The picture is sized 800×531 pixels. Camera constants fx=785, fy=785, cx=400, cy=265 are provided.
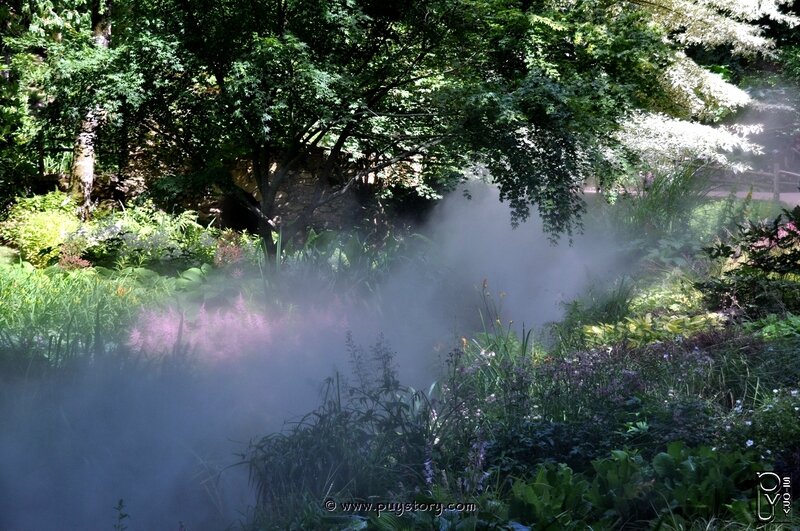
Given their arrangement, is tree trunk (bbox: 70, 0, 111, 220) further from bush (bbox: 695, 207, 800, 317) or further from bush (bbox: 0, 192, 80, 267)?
bush (bbox: 695, 207, 800, 317)

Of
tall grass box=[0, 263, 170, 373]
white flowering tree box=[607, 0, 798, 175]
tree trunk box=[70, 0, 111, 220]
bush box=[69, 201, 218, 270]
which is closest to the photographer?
tall grass box=[0, 263, 170, 373]

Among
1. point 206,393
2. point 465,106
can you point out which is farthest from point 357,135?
point 206,393

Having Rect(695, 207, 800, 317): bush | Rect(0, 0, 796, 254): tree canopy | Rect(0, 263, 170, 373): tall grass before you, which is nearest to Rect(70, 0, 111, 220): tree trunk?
Rect(0, 0, 796, 254): tree canopy

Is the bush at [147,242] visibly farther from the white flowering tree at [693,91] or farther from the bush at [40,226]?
the white flowering tree at [693,91]

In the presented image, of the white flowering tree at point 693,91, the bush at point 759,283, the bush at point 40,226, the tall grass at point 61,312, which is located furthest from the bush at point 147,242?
the white flowering tree at point 693,91

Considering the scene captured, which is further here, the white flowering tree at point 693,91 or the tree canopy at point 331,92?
the white flowering tree at point 693,91

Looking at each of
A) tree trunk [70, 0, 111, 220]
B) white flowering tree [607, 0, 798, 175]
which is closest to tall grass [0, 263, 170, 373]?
tree trunk [70, 0, 111, 220]

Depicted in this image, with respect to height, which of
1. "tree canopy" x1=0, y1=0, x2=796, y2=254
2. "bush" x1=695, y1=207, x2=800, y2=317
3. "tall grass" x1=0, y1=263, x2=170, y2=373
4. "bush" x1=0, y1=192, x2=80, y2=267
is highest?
"tree canopy" x1=0, y1=0, x2=796, y2=254

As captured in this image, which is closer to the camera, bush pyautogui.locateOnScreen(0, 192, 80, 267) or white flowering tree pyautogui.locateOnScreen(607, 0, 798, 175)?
bush pyautogui.locateOnScreen(0, 192, 80, 267)

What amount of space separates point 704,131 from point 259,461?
375 inches

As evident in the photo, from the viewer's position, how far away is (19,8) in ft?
35.4

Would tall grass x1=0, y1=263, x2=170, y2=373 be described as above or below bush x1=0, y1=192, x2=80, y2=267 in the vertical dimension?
above

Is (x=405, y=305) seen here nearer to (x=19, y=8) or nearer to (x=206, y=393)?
(x=206, y=393)

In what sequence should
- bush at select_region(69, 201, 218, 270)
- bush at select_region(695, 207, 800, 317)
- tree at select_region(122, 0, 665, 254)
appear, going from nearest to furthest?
bush at select_region(695, 207, 800, 317) < tree at select_region(122, 0, 665, 254) < bush at select_region(69, 201, 218, 270)
